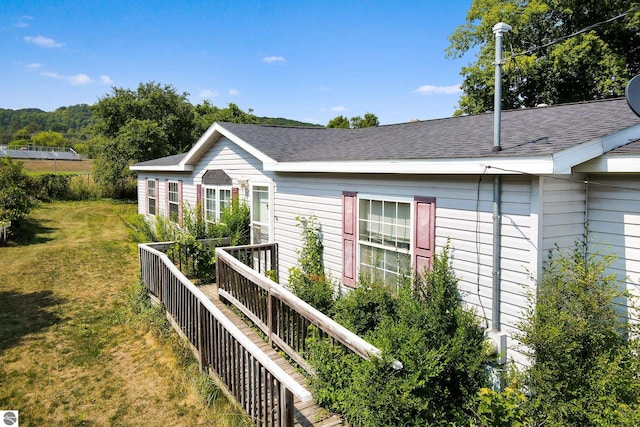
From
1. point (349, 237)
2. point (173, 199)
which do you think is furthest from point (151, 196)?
point (349, 237)

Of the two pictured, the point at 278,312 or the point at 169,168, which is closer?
the point at 278,312

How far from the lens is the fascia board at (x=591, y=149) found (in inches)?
152

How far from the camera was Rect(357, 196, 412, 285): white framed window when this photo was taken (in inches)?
225

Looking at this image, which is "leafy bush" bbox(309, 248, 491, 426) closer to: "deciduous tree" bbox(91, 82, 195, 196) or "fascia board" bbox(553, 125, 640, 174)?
"fascia board" bbox(553, 125, 640, 174)

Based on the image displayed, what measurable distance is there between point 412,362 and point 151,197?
14.5 m

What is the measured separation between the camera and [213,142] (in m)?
11.0

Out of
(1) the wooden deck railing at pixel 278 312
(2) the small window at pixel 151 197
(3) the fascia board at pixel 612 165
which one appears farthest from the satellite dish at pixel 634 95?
(2) the small window at pixel 151 197

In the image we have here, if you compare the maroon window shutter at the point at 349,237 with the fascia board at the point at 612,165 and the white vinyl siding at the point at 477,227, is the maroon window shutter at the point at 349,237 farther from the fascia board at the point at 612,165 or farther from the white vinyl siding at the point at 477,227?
the fascia board at the point at 612,165

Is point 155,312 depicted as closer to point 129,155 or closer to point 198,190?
point 198,190

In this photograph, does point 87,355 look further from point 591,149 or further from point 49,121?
point 49,121

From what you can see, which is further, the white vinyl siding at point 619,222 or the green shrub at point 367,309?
the green shrub at point 367,309

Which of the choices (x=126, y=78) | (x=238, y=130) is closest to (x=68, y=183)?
(x=126, y=78)

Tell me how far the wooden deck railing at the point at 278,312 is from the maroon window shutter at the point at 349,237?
4.47ft

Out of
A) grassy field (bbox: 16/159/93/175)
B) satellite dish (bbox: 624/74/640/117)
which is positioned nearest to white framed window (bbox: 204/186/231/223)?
satellite dish (bbox: 624/74/640/117)
